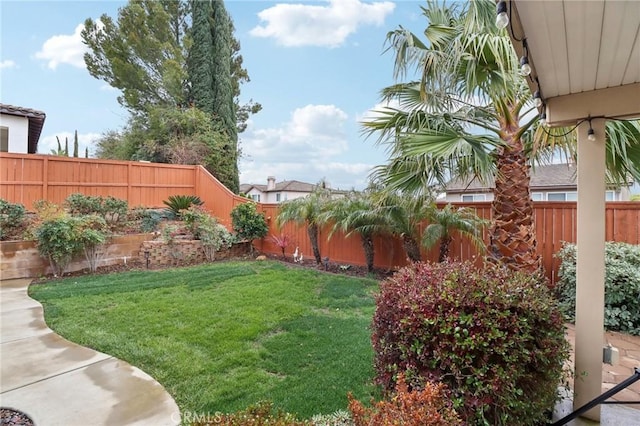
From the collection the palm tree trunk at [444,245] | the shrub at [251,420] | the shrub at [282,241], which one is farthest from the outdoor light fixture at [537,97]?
the shrub at [282,241]

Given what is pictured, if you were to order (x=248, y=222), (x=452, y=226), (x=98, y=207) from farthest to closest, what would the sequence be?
1. (x=248, y=222)
2. (x=98, y=207)
3. (x=452, y=226)

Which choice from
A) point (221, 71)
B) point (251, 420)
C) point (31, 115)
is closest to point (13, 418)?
point (251, 420)

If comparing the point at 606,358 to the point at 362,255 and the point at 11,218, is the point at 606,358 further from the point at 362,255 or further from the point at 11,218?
the point at 11,218

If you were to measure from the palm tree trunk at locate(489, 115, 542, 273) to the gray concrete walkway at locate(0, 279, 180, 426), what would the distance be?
14.2 ft

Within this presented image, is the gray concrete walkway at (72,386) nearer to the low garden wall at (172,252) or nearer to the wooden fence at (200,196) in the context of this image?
the low garden wall at (172,252)

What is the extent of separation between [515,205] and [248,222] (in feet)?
23.3

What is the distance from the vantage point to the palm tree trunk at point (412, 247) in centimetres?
636

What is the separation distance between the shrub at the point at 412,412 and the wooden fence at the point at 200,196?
5196mm

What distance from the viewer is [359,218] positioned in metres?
6.79

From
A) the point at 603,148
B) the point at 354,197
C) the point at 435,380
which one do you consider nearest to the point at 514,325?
the point at 435,380

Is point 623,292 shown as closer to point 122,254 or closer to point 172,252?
point 172,252

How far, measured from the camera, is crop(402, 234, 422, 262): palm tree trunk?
20.9 ft

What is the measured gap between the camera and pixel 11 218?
284 inches

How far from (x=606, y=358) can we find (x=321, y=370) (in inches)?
86.2
